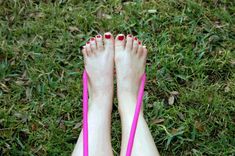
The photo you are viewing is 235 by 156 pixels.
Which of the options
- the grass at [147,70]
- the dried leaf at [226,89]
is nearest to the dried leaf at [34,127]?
the grass at [147,70]

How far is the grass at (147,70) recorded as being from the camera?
2695 mm

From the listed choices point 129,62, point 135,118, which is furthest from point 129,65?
point 135,118

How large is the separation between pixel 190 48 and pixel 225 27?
0.90 ft

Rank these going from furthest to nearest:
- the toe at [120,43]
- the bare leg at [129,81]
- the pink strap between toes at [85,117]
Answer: the toe at [120,43] → the bare leg at [129,81] → the pink strap between toes at [85,117]

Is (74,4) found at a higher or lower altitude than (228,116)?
higher

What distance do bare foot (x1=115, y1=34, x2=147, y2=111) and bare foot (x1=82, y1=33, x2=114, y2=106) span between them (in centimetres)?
4

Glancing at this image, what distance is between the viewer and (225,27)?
9.95 ft

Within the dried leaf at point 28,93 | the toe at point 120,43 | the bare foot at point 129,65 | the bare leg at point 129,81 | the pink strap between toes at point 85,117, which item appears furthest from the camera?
the dried leaf at point 28,93

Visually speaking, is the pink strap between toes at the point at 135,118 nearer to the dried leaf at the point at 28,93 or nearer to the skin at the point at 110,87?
the skin at the point at 110,87

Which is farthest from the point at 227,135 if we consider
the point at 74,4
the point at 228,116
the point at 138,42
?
the point at 74,4

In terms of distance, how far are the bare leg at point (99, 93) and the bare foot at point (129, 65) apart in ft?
0.14

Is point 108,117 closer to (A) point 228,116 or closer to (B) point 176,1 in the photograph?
(A) point 228,116

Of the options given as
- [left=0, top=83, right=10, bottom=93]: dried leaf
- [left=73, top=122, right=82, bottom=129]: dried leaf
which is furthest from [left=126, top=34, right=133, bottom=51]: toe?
[left=0, top=83, right=10, bottom=93]: dried leaf

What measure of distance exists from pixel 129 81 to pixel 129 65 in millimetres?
101
